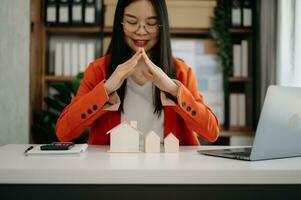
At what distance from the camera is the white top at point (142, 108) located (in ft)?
5.56

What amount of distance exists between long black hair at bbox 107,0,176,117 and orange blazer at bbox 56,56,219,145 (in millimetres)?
54

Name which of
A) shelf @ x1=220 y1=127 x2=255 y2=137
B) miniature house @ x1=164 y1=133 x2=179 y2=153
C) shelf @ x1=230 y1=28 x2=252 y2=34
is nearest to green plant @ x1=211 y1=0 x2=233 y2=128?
shelf @ x1=230 y1=28 x2=252 y2=34

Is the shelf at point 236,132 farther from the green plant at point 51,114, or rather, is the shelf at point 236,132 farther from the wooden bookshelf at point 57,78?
the wooden bookshelf at point 57,78

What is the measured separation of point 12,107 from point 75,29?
955 millimetres

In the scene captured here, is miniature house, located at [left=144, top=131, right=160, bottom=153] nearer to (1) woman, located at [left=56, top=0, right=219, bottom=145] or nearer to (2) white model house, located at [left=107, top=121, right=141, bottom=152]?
(2) white model house, located at [left=107, top=121, right=141, bottom=152]

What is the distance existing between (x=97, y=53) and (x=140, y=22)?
1.93 metres

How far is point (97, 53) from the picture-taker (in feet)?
11.4

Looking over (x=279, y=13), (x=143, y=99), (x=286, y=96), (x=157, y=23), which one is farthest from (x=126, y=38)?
(x=279, y=13)

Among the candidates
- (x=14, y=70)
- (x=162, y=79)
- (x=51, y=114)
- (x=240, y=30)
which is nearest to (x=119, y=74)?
(x=162, y=79)

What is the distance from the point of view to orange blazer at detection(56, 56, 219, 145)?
55.2 inches

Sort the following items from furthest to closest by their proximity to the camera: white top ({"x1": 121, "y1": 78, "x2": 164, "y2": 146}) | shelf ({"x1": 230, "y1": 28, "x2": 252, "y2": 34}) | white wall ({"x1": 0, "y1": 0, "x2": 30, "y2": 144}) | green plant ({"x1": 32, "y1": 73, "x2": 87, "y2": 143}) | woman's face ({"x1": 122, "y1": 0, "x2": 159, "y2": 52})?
shelf ({"x1": 230, "y1": 28, "x2": 252, "y2": 34}) < green plant ({"x1": 32, "y1": 73, "x2": 87, "y2": 143}) < white wall ({"x1": 0, "y1": 0, "x2": 30, "y2": 144}) < white top ({"x1": 121, "y1": 78, "x2": 164, "y2": 146}) < woman's face ({"x1": 122, "y1": 0, "x2": 159, "y2": 52})

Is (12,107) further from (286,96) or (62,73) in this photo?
(286,96)

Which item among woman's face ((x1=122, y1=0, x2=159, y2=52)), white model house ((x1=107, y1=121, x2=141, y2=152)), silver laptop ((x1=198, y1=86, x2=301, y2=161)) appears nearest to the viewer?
silver laptop ((x1=198, y1=86, x2=301, y2=161))

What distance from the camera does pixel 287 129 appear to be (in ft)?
3.60
